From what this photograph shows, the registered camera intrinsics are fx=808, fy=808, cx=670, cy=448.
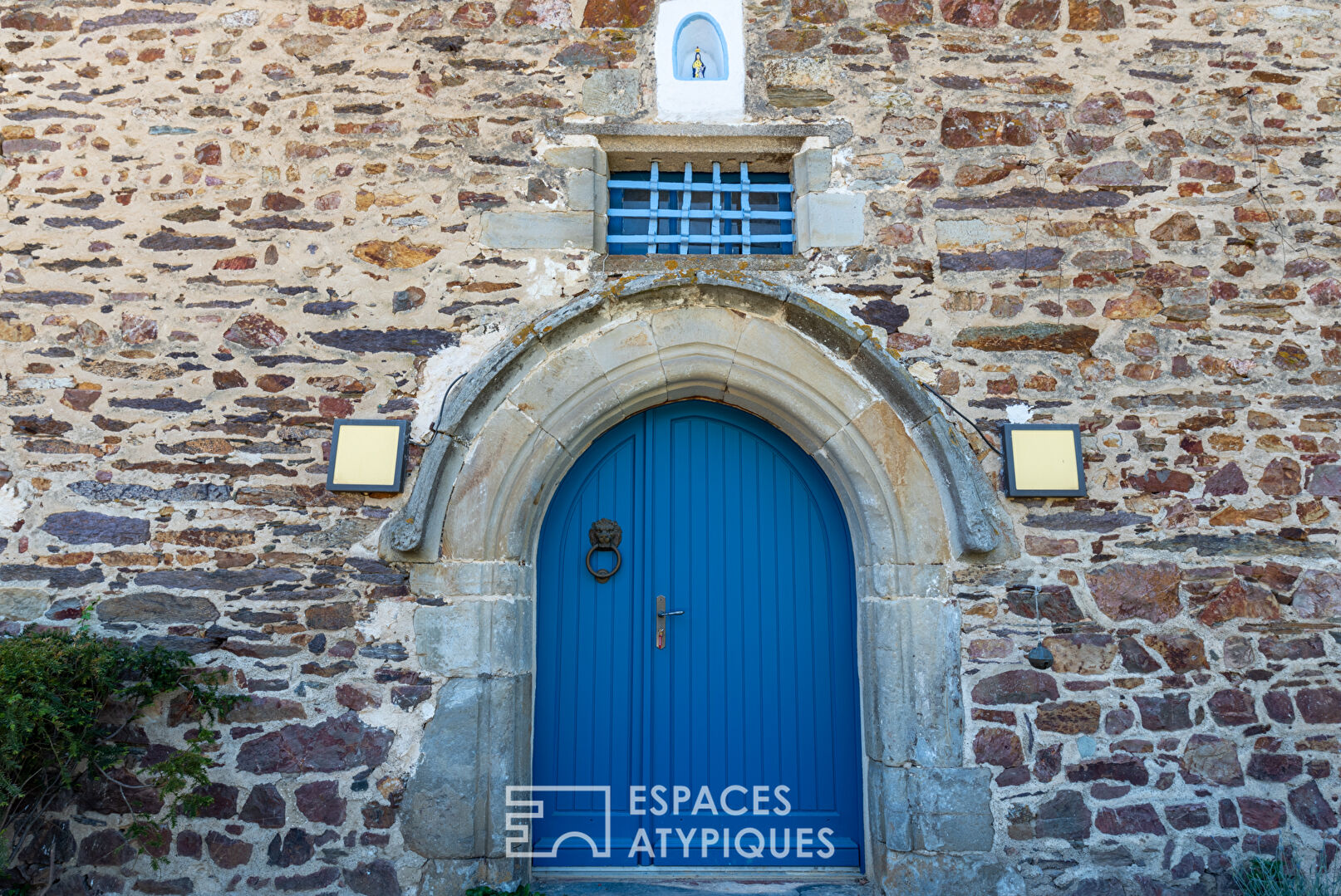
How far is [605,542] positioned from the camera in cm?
328

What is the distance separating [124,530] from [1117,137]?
4266 millimetres

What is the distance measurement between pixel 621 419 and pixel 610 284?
0.54m

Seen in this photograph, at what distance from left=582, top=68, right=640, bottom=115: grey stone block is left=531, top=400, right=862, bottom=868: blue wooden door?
50.0 inches

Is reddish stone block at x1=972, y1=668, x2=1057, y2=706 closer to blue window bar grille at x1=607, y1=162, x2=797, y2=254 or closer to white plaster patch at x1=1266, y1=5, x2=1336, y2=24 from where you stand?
blue window bar grille at x1=607, y1=162, x2=797, y2=254

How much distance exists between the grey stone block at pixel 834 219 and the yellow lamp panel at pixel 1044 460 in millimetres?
1012

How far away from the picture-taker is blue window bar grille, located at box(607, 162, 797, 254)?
3.43 m

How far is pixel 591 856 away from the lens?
10.3ft

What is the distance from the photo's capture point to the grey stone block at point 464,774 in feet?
9.37

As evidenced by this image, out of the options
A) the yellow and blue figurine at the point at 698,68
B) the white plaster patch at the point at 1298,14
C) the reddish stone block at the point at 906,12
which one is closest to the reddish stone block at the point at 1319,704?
the white plaster patch at the point at 1298,14

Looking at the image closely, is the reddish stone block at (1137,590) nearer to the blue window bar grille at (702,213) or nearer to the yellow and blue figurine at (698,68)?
the blue window bar grille at (702,213)

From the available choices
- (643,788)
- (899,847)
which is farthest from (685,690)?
(899,847)

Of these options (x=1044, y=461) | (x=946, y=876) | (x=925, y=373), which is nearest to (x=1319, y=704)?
(x=1044, y=461)
